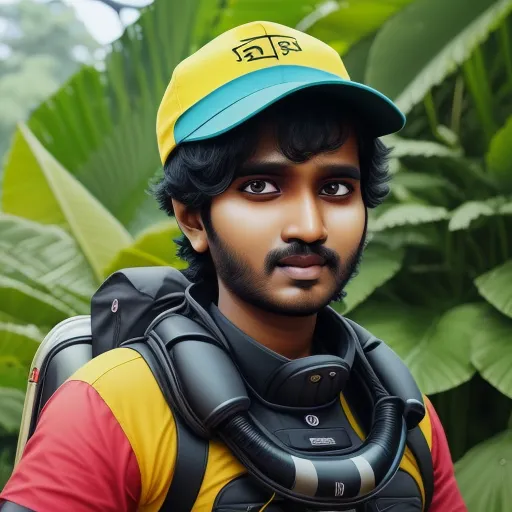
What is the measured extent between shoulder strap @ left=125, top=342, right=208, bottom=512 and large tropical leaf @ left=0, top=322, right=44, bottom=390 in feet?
8.02

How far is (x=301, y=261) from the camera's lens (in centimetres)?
150

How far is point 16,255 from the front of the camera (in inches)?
158

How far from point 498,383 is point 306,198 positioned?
2.18m

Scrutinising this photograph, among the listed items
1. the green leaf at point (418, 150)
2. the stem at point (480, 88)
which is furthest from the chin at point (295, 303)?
the stem at point (480, 88)

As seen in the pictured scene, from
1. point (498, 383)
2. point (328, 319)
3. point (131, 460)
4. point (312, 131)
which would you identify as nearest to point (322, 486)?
point (131, 460)

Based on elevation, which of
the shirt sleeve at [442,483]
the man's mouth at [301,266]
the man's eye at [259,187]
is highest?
the man's eye at [259,187]

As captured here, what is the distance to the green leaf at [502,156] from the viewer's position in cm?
392

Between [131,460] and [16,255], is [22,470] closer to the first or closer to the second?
[131,460]

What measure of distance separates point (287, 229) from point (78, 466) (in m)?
0.47

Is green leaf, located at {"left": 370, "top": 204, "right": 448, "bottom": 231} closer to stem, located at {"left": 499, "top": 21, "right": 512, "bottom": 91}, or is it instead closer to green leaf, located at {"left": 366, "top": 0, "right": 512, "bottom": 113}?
green leaf, located at {"left": 366, "top": 0, "right": 512, "bottom": 113}

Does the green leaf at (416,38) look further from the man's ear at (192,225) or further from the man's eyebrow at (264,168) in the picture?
the man's eyebrow at (264,168)

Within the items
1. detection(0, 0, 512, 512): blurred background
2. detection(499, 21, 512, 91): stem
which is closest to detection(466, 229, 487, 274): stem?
detection(0, 0, 512, 512): blurred background

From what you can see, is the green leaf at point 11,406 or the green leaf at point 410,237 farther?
the green leaf at point 410,237

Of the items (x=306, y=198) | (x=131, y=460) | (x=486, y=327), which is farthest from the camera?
(x=486, y=327)
